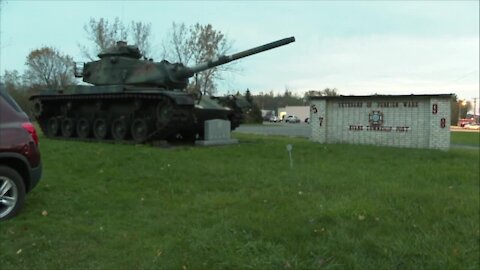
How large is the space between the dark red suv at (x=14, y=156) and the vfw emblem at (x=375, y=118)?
13.1 metres

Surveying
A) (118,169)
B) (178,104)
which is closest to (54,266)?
(118,169)

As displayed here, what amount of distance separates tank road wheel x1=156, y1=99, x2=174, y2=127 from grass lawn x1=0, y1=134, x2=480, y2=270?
16.6 feet

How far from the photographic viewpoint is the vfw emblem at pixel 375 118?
1805 cm

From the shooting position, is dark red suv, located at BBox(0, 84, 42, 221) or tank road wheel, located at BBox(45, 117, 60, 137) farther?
tank road wheel, located at BBox(45, 117, 60, 137)

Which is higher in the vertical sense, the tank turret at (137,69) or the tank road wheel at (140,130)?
the tank turret at (137,69)

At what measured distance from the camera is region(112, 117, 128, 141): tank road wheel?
17.0 m

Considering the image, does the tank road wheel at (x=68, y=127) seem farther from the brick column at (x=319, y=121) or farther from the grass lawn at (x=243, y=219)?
the grass lawn at (x=243, y=219)

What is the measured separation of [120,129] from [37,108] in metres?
4.59

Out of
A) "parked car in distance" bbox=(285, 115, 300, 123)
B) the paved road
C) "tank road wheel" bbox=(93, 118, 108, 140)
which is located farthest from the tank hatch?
the paved road

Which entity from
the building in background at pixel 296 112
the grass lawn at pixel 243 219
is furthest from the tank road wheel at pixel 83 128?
the grass lawn at pixel 243 219

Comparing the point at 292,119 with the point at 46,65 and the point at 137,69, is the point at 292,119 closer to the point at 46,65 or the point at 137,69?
the point at 137,69

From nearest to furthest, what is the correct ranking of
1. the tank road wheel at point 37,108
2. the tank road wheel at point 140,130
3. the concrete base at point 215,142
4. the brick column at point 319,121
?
the concrete base at point 215,142
the tank road wheel at point 140,130
the brick column at point 319,121
the tank road wheel at point 37,108

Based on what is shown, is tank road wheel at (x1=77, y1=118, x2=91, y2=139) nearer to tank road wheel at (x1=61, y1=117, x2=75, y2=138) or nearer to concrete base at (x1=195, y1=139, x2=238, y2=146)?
tank road wheel at (x1=61, y1=117, x2=75, y2=138)

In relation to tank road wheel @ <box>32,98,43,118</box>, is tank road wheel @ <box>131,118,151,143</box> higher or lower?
lower
